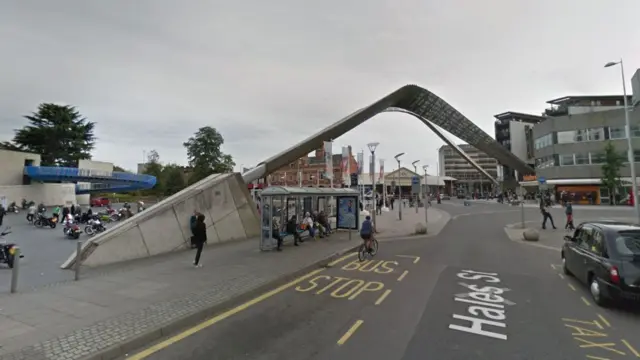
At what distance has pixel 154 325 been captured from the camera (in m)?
5.54

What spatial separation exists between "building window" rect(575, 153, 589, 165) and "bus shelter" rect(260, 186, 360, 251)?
151 ft

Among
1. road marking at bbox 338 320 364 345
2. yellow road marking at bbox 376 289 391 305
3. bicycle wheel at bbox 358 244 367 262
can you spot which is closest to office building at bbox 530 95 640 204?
bicycle wheel at bbox 358 244 367 262

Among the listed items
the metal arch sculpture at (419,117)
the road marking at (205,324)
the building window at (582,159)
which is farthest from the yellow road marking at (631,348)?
the building window at (582,159)

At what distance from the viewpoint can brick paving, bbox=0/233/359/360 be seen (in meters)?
4.86

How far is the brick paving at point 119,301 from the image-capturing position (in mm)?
4863

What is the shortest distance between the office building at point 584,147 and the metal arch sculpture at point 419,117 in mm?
16577

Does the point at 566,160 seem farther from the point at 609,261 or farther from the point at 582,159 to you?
the point at 609,261

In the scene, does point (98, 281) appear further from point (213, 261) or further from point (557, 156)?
point (557, 156)

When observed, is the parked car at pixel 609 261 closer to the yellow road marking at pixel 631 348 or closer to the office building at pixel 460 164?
the yellow road marking at pixel 631 348

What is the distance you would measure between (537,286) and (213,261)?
9638 mm

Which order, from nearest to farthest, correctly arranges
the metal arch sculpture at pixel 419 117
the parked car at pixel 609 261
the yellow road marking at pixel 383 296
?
the parked car at pixel 609 261 → the yellow road marking at pixel 383 296 → the metal arch sculpture at pixel 419 117

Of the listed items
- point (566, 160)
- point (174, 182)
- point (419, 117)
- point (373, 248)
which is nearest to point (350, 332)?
point (373, 248)

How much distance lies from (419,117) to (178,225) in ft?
179

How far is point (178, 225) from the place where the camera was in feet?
43.5
